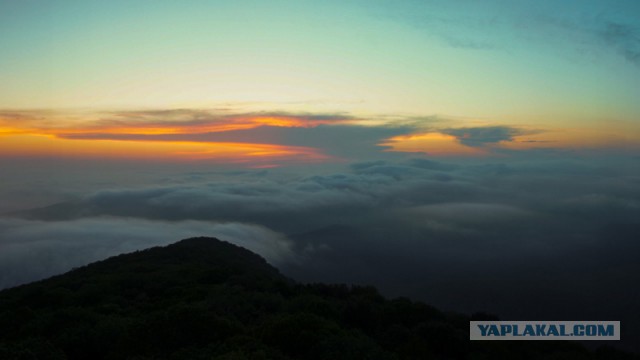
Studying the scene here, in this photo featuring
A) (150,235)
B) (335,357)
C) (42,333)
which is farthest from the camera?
(150,235)

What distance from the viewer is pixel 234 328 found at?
19188 millimetres

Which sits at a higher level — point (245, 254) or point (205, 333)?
point (205, 333)

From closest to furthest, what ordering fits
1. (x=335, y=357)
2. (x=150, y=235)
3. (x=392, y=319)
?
(x=335, y=357)
(x=392, y=319)
(x=150, y=235)

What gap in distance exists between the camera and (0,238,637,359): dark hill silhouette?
1683 centimetres

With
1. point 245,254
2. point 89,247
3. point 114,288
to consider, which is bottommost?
point 89,247

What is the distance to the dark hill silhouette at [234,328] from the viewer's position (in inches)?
663

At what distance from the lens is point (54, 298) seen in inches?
1197

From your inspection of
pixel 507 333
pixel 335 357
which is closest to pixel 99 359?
pixel 335 357

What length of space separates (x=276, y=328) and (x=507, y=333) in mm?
13154

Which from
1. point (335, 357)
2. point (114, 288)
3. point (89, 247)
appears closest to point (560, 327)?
point (335, 357)

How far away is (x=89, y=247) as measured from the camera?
490 ft

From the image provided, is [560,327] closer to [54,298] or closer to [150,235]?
[54,298]

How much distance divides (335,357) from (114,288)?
24418 millimetres

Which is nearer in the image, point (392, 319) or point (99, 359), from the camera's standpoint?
point (99, 359)
